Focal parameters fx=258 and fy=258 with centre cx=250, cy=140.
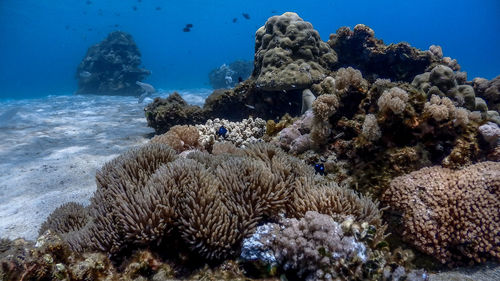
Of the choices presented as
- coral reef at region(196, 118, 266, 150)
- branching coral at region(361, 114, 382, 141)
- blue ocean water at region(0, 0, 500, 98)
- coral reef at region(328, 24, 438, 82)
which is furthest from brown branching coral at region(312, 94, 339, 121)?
blue ocean water at region(0, 0, 500, 98)

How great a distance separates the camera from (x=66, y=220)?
329cm

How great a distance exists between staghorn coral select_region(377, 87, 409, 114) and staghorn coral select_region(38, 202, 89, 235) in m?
4.46

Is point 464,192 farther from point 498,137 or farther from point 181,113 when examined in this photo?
point 181,113

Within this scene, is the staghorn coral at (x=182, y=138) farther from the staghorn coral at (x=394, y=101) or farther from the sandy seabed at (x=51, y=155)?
the staghorn coral at (x=394, y=101)

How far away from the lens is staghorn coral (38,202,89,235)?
10.5 feet

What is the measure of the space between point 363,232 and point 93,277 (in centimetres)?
258

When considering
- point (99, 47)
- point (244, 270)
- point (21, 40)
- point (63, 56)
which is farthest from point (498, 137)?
point (63, 56)

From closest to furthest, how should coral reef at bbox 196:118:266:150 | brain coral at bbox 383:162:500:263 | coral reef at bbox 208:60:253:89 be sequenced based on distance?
brain coral at bbox 383:162:500:263
coral reef at bbox 196:118:266:150
coral reef at bbox 208:60:253:89

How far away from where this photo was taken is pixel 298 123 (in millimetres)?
5500

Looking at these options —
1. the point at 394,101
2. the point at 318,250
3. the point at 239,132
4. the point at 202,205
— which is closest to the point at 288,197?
the point at 318,250

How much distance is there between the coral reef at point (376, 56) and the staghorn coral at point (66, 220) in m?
9.51

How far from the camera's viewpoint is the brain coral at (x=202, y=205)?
2.54m

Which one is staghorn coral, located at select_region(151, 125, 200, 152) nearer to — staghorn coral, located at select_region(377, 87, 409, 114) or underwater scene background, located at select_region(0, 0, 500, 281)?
underwater scene background, located at select_region(0, 0, 500, 281)

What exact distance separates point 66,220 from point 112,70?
24713mm
